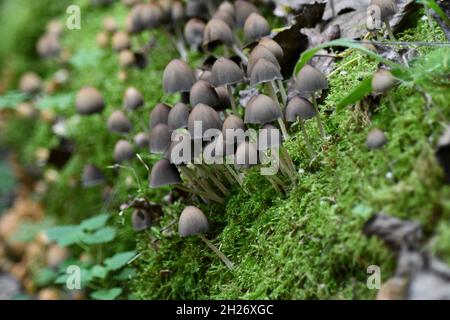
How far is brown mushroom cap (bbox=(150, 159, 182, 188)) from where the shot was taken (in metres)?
2.47

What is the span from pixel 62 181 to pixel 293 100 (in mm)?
2770

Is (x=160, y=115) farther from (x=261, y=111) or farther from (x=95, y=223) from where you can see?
(x=95, y=223)

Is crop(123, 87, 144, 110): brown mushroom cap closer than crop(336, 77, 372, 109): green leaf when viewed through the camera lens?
No

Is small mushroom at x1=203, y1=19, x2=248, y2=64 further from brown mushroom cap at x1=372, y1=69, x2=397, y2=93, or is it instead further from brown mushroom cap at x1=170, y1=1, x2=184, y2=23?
brown mushroom cap at x1=372, y1=69, x2=397, y2=93

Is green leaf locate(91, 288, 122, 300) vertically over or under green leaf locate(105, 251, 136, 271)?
under

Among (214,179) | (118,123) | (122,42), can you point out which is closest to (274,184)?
(214,179)

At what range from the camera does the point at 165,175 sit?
2.47 meters

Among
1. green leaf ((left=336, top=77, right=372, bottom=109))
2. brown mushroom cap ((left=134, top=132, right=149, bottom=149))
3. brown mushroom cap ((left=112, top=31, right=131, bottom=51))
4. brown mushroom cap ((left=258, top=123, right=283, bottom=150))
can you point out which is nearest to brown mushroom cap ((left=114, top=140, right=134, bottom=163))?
brown mushroom cap ((left=134, top=132, right=149, bottom=149))

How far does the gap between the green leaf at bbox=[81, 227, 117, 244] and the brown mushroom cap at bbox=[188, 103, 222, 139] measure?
3.78ft

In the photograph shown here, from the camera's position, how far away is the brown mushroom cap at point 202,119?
2303 mm

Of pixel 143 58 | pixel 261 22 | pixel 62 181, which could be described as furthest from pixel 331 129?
pixel 62 181

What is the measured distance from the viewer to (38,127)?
5.24 metres

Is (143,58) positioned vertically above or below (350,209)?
above
